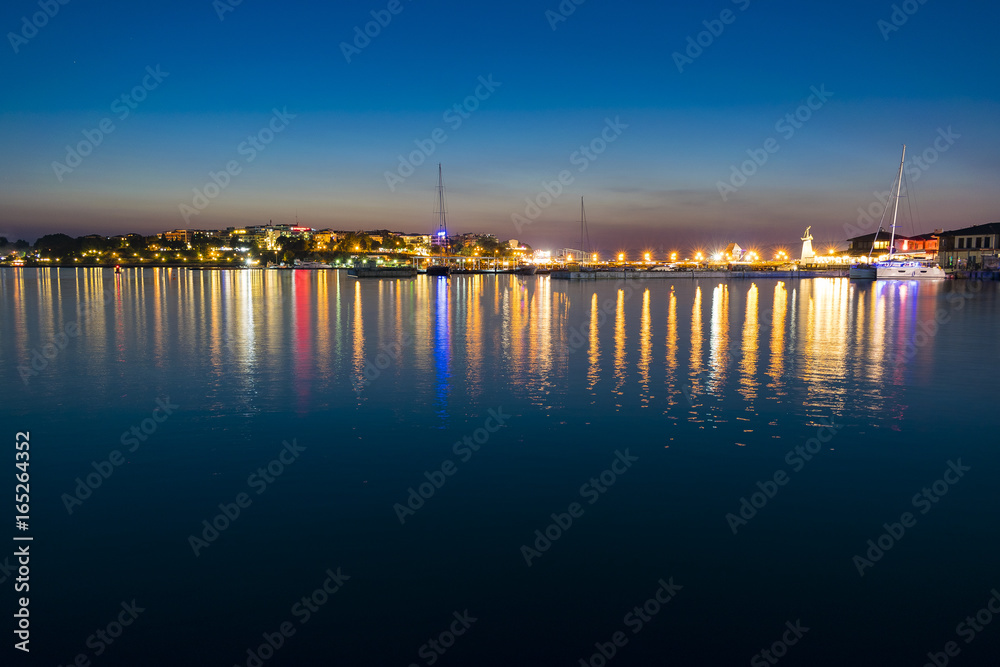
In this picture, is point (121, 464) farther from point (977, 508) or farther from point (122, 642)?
point (977, 508)

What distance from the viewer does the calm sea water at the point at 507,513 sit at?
5480 millimetres

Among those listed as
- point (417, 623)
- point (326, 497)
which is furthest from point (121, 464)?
point (417, 623)

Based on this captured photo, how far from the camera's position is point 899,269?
3789 inches

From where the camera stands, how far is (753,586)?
6.19 m

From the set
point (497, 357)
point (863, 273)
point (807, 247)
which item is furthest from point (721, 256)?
point (497, 357)

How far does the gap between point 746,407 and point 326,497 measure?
8.54 metres

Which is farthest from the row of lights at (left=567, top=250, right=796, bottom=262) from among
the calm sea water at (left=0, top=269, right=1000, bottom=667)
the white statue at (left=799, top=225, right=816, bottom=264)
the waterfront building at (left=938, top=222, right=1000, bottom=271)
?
the calm sea water at (left=0, top=269, right=1000, bottom=667)

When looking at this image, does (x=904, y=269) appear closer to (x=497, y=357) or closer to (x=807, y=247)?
(x=807, y=247)

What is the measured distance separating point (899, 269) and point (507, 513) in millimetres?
106773

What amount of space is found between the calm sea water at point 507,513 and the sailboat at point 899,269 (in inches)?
3504

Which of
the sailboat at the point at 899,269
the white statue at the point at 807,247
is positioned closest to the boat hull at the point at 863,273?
the sailboat at the point at 899,269

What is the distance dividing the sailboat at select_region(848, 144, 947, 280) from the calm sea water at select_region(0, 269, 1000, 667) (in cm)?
8901

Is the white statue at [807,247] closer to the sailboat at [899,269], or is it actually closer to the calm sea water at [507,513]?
the sailboat at [899,269]

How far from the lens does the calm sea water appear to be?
5480 millimetres
